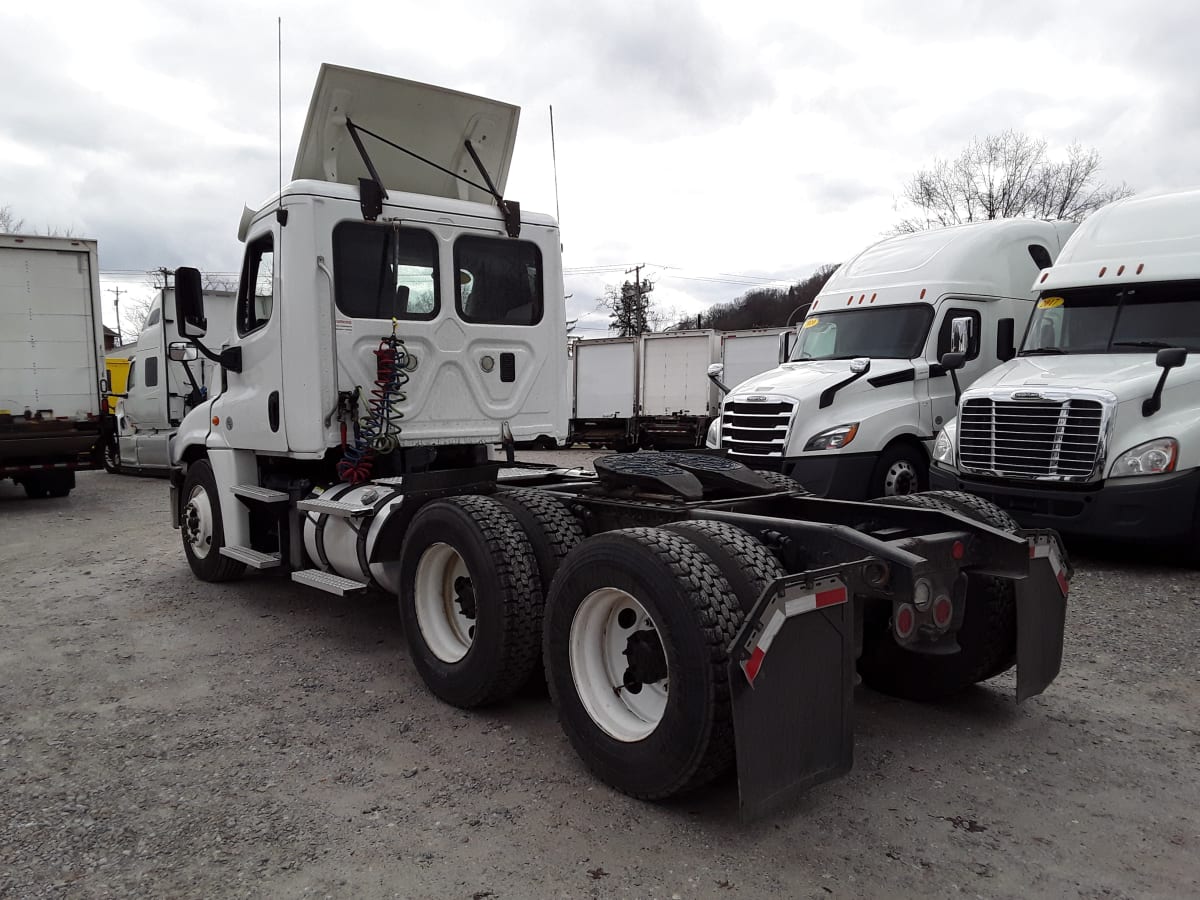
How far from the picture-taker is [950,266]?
9867 millimetres

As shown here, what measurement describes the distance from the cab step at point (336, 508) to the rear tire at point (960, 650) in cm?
294

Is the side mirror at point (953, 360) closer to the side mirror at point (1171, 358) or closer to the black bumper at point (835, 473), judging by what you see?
the black bumper at point (835, 473)

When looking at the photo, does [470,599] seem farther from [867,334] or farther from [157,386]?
[157,386]

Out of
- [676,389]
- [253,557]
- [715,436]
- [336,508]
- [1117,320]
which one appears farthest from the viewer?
[676,389]

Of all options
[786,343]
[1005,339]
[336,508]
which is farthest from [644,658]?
[786,343]

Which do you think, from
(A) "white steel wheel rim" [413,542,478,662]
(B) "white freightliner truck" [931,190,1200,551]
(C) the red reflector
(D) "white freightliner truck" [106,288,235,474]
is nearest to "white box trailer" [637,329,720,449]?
Answer: (D) "white freightliner truck" [106,288,235,474]

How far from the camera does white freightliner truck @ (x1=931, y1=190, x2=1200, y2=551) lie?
6.97 metres

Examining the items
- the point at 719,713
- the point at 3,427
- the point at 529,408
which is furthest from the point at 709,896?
the point at 3,427

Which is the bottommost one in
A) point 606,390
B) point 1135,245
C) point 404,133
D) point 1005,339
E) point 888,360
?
point 606,390

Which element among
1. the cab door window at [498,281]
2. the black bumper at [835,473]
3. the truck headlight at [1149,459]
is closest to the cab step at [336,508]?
the cab door window at [498,281]

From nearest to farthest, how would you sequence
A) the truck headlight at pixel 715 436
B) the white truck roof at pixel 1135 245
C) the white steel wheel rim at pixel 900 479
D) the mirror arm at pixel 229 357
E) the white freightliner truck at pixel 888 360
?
1. the mirror arm at pixel 229 357
2. the white truck roof at pixel 1135 245
3. the white freightliner truck at pixel 888 360
4. the white steel wheel rim at pixel 900 479
5. the truck headlight at pixel 715 436

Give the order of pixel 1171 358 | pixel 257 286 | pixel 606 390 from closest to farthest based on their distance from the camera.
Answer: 1. pixel 257 286
2. pixel 1171 358
3. pixel 606 390

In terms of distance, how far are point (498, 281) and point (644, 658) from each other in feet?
11.8

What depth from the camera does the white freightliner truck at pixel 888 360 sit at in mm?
9227
